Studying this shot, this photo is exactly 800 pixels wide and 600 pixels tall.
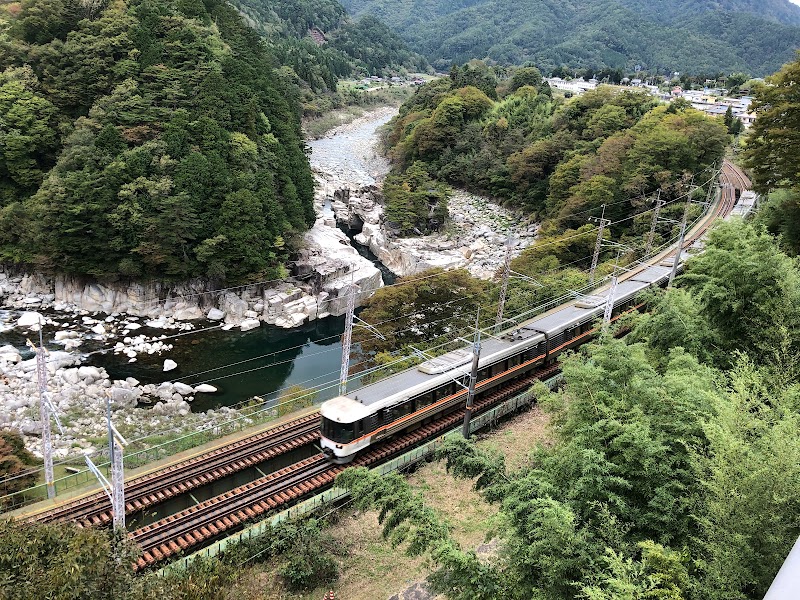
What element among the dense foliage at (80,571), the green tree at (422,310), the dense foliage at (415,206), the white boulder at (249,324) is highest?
the dense foliage at (80,571)

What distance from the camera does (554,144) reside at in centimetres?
5031

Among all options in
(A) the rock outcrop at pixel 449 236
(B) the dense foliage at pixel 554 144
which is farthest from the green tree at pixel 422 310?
(B) the dense foliage at pixel 554 144

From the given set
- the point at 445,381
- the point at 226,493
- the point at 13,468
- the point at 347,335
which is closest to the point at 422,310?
the point at 445,381

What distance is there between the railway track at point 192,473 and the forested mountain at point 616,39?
152 metres

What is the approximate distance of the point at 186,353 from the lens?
29.5 metres

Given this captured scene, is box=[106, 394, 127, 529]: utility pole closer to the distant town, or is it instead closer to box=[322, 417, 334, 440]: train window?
box=[322, 417, 334, 440]: train window

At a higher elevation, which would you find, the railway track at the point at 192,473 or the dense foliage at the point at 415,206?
the railway track at the point at 192,473

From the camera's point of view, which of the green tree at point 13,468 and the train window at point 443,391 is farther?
the train window at point 443,391

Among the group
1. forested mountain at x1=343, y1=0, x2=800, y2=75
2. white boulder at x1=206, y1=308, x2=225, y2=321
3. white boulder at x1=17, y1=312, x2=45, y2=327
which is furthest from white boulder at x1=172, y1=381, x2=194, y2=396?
forested mountain at x1=343, y1=0, x2=800, y2=75

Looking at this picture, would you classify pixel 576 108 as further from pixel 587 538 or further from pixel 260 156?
pixel 587 538

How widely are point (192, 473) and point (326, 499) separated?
4.69m

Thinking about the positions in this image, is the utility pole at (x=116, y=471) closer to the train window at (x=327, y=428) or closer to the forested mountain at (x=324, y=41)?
the train window at (x=327, y=428)

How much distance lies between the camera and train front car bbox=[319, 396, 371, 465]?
53.3 ft

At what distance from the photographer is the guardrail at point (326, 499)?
507 inches
